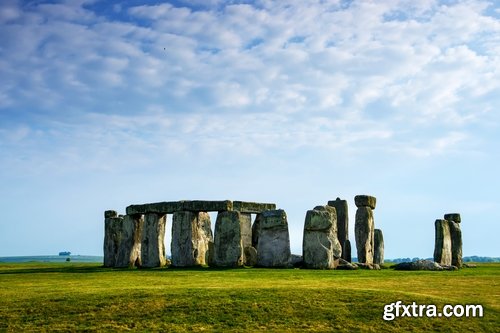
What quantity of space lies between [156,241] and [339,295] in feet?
49.5

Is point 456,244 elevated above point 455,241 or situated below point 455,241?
below

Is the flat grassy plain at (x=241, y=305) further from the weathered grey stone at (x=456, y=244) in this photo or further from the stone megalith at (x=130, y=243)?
the weathered grey stone at (x=456, y=244)

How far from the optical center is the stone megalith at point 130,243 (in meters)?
31.2

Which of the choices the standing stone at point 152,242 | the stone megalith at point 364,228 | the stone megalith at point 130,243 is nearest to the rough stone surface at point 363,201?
the stone megalith at point 364,228

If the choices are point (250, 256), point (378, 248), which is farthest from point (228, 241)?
point (378, 248)

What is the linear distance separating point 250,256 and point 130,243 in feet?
19.8

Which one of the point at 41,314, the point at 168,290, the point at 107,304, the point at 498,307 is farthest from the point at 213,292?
the point at 498,307

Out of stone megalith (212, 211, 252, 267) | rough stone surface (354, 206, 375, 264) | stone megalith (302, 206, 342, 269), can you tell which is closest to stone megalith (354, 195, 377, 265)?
rough stone surface (354, 206, 375, 264)

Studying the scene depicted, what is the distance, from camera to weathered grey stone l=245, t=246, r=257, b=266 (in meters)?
29.0

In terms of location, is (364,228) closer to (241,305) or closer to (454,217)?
(454,217)

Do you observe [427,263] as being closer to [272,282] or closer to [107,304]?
[272,282]

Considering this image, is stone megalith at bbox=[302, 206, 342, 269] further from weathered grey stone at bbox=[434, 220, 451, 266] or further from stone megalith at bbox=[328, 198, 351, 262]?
weathered grey stone at bbox=[434, 220, 451, 266]

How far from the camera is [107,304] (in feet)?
54.0

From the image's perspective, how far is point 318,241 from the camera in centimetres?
2691
